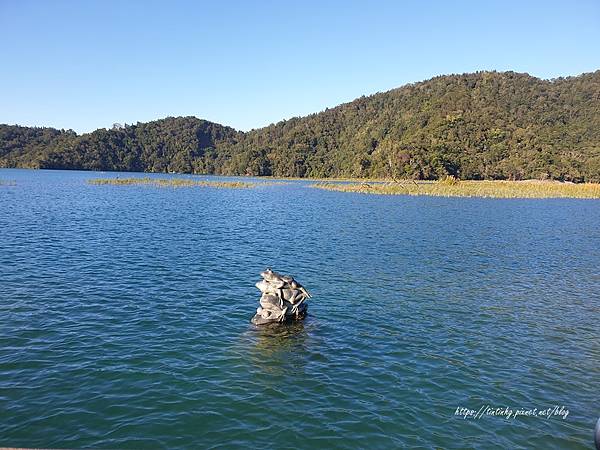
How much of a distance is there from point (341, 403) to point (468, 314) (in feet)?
Result: 39.4

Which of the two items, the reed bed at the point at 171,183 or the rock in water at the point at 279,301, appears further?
the reed bed at the point at 171,183

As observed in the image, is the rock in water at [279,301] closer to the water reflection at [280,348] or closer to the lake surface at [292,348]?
the water reflection at [280,348]

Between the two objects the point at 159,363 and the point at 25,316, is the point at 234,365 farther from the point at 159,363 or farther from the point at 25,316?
the point at 25,316

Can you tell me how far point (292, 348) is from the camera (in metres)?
18.0

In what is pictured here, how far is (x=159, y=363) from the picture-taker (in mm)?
16047

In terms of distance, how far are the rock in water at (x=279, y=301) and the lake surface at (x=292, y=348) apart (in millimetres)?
→ 735

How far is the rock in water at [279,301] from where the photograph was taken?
20.7 m

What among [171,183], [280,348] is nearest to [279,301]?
[280,348]

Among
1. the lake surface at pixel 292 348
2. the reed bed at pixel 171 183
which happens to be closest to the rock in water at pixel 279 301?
the lake surface at pixel 292 348

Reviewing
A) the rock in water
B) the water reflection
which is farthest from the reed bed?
the water reflection

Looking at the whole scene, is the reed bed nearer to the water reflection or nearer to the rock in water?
the rock in water

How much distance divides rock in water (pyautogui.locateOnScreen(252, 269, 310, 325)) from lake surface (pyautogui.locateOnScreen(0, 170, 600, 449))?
73 centimetres

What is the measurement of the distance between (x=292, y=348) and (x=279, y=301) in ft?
10.9

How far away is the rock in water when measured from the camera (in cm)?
2067
